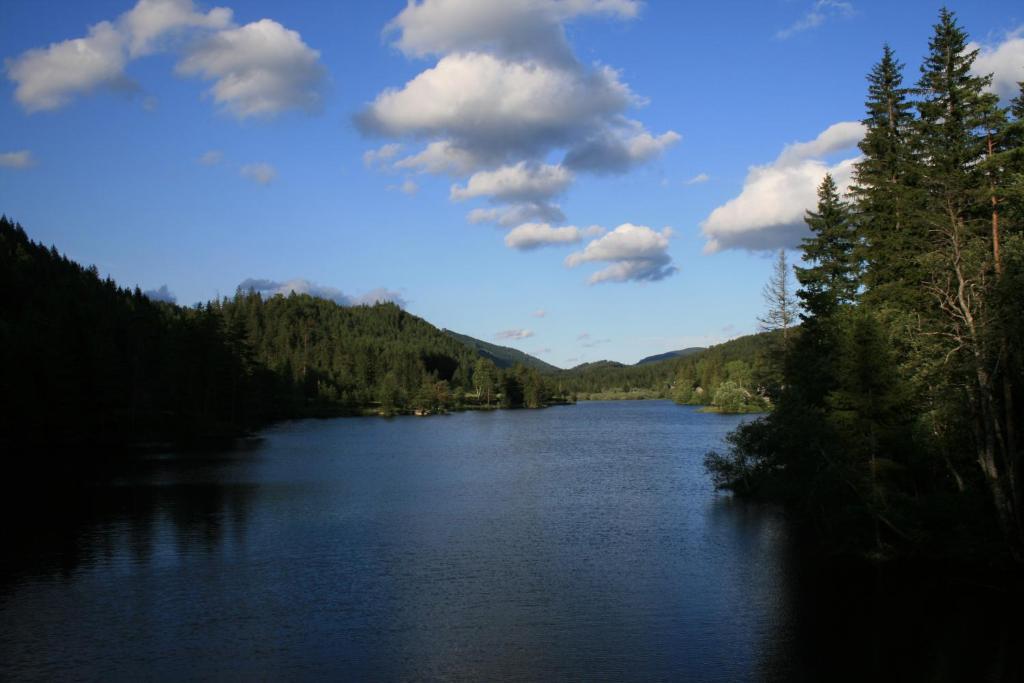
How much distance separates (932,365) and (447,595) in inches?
734

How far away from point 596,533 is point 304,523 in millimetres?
14659

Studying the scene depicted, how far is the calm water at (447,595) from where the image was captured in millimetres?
17891

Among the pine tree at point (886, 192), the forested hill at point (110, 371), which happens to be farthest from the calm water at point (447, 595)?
the forested hill at point (110, 371)

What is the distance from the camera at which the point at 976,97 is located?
2986 cm

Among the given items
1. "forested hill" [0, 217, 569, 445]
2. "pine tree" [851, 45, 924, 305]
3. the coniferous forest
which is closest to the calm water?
the coniferous forest

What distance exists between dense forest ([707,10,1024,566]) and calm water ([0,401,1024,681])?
3171 millimetres

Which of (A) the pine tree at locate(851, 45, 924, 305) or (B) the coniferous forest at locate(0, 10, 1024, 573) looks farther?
(A) the pine tree at locate(851, 45, 924, 305)

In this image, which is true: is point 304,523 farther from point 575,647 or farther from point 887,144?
point 887,144

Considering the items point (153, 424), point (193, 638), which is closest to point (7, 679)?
point (193, 638)

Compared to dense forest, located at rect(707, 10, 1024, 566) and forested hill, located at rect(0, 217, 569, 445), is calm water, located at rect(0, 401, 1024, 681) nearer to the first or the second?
dense forest, located at rect(707, 10, 1024, 566)

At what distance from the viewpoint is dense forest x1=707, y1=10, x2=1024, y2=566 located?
22.6 metres

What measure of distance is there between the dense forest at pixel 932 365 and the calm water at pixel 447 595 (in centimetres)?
317

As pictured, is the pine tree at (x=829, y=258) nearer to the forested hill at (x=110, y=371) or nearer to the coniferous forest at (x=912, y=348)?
the coniferous forest at (x=912, y=348)

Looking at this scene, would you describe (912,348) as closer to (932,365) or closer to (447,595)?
(932,365)
